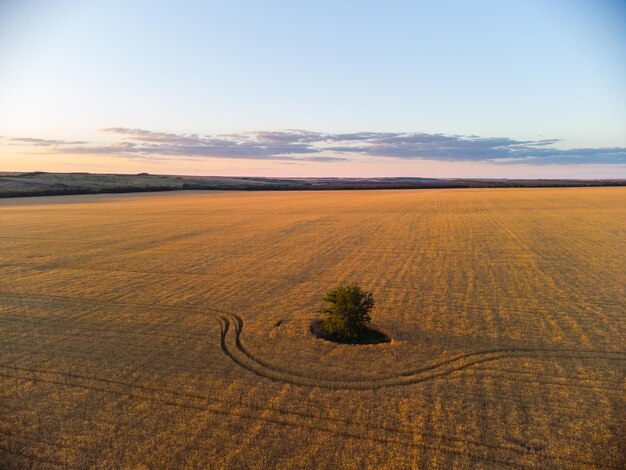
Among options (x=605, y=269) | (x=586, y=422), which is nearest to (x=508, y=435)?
(x=586, y=422)

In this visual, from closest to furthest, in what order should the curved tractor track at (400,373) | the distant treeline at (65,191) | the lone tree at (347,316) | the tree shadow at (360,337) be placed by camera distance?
the curved tractor track at (400,373), the tree shadow at (360,337), the lone tree at (347,316), the distant treeline at (65,191)

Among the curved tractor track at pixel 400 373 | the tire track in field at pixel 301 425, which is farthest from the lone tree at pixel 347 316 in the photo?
the tire track in field at pixel 301 425

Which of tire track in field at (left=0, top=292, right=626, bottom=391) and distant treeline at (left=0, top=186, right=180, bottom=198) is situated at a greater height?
distant treeline at (left=0, top=186, right=180, bottom=198)

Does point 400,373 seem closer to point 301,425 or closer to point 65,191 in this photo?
point 301,425

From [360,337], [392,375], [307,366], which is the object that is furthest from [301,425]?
[360,337]

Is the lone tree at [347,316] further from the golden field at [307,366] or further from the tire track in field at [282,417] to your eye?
the tire track in field at [282,417]

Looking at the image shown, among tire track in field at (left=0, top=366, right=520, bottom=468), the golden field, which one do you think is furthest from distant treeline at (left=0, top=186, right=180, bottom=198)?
tire track in field at (left=0, top=366, right=520, bottom=468)

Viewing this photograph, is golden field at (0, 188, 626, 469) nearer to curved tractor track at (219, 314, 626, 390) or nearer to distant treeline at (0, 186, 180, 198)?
curved tractor track at (219, 314, 626, 390)
